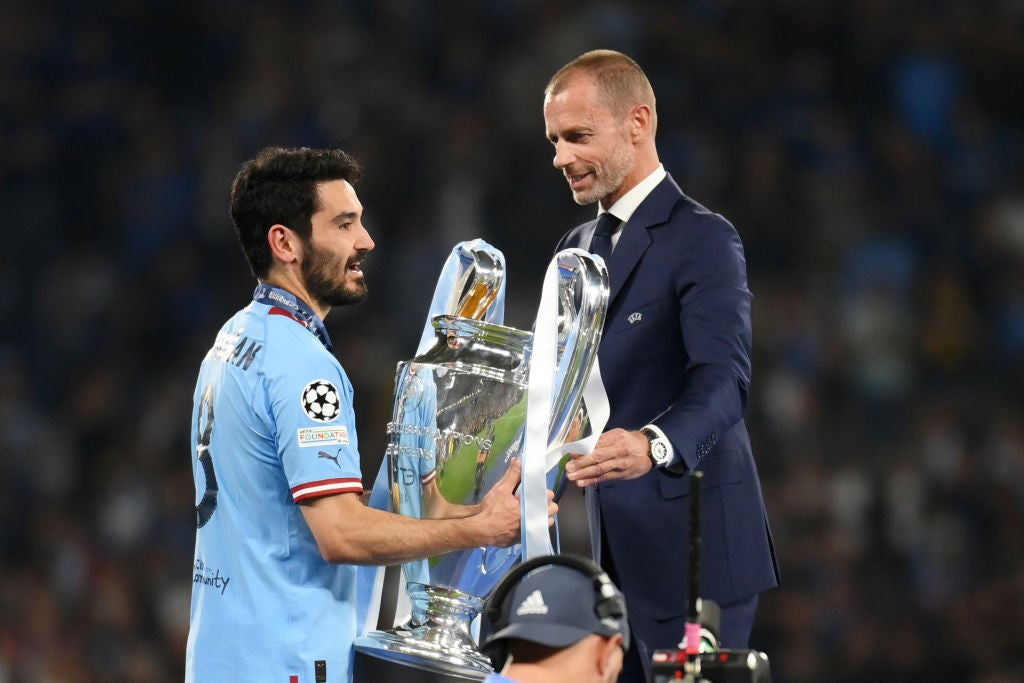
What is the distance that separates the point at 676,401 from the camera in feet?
9.29

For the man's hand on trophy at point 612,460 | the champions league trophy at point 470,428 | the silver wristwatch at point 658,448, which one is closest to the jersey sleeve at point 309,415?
the champions league trophy at point 470,428

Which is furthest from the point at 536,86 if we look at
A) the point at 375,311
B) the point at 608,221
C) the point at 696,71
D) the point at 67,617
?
the point at 608,221

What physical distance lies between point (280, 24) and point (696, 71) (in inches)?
101

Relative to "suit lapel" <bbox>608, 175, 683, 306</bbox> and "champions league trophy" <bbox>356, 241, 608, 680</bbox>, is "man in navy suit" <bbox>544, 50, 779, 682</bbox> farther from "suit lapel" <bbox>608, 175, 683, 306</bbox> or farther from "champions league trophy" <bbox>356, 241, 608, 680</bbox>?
"champions league trophy" <bbox>356, 241, 608, 680</bbox>

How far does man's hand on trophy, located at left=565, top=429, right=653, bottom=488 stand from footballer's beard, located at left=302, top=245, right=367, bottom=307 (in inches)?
25.7

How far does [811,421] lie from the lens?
635cm

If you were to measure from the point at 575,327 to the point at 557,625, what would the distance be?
740mm

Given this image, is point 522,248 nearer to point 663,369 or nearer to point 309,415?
point 663,369

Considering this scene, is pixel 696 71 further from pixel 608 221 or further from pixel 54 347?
pixel 608 221

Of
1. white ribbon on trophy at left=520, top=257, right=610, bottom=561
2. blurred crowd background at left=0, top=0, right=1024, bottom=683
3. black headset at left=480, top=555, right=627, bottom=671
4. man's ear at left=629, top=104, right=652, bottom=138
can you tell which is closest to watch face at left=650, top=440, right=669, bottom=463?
white ribbon on trophy at left=520, top=257, right=610, bottom=561

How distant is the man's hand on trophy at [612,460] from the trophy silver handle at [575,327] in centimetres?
7

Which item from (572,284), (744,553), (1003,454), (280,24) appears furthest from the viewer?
(280,24)

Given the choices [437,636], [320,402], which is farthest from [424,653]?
[320,402]

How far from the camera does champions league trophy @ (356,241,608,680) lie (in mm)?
2619
